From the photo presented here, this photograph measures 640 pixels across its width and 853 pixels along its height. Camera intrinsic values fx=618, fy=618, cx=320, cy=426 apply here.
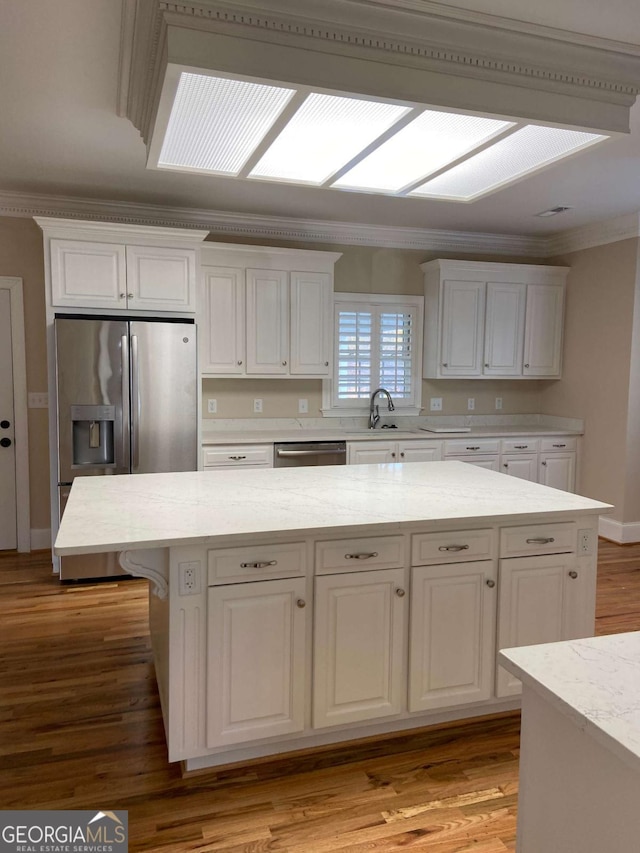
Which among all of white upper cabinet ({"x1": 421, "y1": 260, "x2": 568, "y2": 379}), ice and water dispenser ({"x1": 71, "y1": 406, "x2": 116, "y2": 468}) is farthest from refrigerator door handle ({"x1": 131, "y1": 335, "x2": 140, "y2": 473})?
white upper cabinet ({"x1": 421, "y1": 260, "x2": 568, "y2": 379})

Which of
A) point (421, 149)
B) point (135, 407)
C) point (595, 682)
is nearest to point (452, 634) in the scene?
point (595, 682)

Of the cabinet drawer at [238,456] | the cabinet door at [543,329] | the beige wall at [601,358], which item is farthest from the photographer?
the cabinet door at [543,329]

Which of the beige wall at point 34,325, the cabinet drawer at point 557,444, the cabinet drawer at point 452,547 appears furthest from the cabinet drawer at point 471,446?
the beige wall at point 34,325

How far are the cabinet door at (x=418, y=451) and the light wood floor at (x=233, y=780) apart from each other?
2.54 m

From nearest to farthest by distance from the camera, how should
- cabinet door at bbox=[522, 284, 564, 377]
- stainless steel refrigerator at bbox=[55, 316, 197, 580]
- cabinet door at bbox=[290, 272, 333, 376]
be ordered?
stainless steel refrigerator at bbox=[55, 316, 197, 580] < cabinet door at bbox=[290, 272, 333, 376] < cabinet door at bbox=[522, 284, 564, 377]

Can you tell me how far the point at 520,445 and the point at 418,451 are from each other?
3.10ft

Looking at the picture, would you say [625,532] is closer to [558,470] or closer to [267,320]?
[558,470]

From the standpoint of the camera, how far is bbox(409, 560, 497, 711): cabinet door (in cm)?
237

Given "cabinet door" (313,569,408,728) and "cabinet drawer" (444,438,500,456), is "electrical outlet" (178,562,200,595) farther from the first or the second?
"cabinet drawer" (444,438,500,456)

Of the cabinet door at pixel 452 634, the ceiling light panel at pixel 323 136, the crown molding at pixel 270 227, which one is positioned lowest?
the cabinet door at pixel 452 634

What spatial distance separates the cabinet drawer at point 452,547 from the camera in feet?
7.72

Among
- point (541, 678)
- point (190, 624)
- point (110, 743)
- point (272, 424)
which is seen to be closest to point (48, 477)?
point (272, 424)

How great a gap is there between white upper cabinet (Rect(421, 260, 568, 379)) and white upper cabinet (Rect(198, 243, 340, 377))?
102cm

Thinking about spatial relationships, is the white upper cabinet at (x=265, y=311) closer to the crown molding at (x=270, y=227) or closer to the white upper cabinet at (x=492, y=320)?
the crown molding at (x=270, y=227)
